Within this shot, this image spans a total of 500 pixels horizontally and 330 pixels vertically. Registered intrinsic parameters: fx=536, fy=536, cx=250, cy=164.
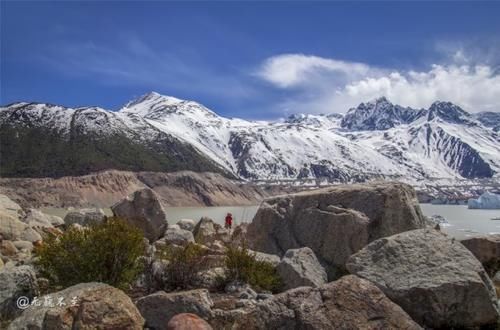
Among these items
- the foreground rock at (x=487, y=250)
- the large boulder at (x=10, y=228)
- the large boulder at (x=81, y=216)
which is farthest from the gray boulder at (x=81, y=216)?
the foreground rock at (x=487, y=250)

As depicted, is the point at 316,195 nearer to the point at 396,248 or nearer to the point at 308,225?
the point at 308,225

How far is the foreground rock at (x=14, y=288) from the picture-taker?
9398 millimetres

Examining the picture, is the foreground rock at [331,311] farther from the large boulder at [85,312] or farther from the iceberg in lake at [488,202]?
the iceberg in lake at [488,202]

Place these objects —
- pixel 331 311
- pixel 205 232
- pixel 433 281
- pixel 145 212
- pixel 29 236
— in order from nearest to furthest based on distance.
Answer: pixel 331 311 → pixel 433 281 → pixel 29 236 → pixel 145 212 → pixel 205 232

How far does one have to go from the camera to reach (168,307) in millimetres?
8281

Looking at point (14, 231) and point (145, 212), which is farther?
point (145, 212)

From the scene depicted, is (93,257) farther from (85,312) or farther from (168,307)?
(85,312)

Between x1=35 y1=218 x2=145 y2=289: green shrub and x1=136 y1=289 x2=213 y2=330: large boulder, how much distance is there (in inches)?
69.6

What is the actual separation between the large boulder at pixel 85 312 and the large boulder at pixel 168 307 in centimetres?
63

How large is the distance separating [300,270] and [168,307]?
145 inches

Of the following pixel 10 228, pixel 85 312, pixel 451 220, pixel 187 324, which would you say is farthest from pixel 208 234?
pixel 451 220

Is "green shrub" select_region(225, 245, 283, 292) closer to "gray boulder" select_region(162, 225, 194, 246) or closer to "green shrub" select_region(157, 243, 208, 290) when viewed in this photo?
"green shrub" select_region(157, 243, 208, 290)

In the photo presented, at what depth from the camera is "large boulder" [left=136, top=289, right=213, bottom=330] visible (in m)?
8.23

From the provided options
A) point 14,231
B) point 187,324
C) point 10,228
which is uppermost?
point 187,324
